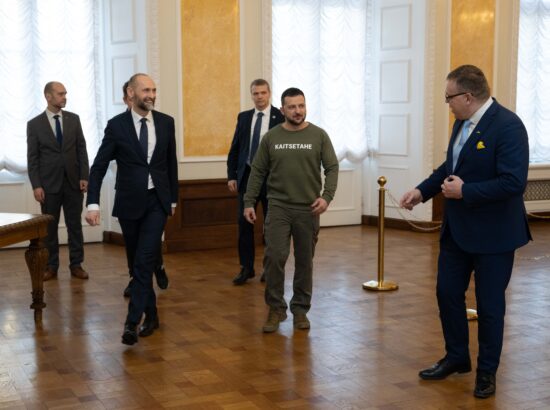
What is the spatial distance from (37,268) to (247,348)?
1.62m

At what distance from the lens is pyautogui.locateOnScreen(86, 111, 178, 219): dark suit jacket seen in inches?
209

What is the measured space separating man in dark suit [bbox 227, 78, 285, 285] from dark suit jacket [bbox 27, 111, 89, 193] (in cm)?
138

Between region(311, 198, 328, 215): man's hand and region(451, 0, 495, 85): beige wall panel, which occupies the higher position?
region(451, 0, 495, 85): beige wall panel

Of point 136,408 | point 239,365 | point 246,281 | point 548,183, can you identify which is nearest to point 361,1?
point 548,183

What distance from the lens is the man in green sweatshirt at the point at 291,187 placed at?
18.1 ft

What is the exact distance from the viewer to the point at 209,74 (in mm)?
9016

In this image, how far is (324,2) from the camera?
10.3 meters

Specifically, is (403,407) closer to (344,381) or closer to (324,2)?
(344,381)

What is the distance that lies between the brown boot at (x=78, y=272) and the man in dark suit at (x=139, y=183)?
2.07 metres

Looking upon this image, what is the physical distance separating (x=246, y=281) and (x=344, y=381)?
2774 millimetres

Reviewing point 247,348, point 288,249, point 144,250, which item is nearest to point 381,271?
point 288,249

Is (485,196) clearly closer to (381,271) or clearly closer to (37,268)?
(381,271)

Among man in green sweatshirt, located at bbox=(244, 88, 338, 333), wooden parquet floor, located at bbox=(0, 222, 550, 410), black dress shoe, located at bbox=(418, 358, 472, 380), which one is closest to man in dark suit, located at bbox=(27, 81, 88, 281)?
wooden parquet floor, located at bbox=(0, 222, 550, 410)

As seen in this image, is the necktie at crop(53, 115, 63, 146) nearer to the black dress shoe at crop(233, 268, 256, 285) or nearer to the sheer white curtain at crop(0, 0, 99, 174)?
the sheer white curtain at crop(0, 0, 99, 174)
